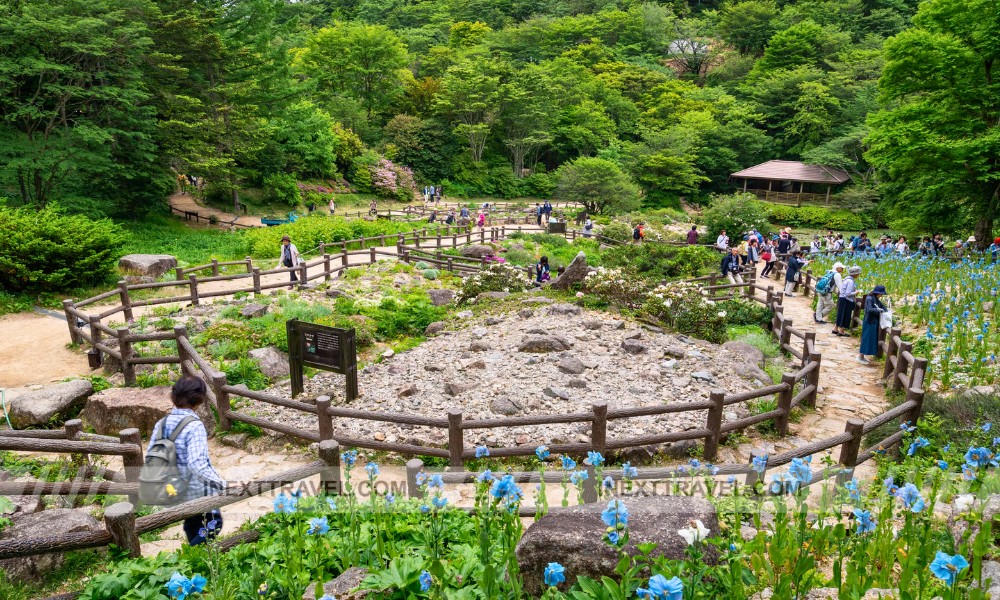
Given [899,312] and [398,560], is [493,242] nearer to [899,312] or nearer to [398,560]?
[899,312]

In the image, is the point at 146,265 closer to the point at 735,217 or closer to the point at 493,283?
the point at 493,283

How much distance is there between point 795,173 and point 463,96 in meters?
24.6

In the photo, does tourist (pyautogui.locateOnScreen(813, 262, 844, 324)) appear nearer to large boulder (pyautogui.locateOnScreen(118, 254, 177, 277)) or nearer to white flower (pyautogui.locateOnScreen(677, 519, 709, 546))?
white flower (pyautogui.locateOnScreen(677, 519, 709, 546))

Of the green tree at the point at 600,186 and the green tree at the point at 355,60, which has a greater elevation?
the green tree at the point at 355,60

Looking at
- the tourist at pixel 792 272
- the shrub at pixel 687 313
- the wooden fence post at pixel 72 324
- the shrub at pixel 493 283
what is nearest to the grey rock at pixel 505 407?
the shrub at pixel 687 313

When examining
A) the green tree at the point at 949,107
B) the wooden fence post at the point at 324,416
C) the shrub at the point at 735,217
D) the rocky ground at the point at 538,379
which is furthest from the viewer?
the shrub at the point at 735,217

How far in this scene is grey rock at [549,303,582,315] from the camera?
38.2ft


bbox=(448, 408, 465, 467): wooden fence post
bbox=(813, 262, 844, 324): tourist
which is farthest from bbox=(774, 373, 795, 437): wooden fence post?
bbox=(813, 262, 844, 324): tourist

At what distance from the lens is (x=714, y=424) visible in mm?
5930

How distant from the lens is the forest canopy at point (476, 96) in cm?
1745

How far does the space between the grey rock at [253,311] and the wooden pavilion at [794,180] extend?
121 ft

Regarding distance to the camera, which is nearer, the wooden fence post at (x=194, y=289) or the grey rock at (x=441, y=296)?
the wooden fence post at (x=194, y=289)

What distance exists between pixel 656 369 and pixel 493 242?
581 inches

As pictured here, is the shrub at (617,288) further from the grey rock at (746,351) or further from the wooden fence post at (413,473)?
the wooden fence post at (413,473)
